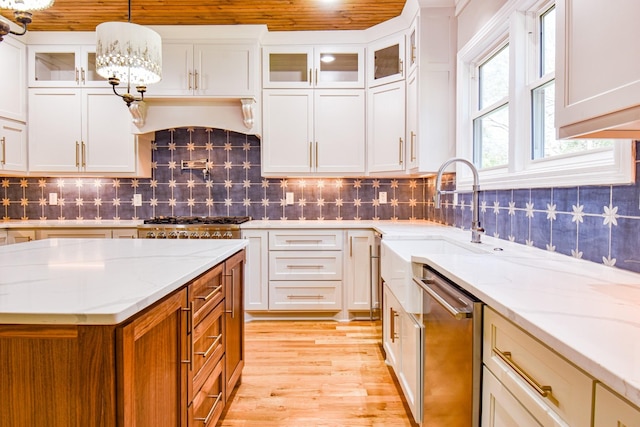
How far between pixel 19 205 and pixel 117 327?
154 inches

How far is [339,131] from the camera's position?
349 cm

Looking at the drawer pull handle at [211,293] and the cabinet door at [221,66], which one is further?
the cabinet door at [221,66]

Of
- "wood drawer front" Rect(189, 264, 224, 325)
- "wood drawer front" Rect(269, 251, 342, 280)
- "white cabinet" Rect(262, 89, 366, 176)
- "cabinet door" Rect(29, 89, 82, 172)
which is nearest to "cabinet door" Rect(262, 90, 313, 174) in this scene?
"white cabinet" Rect(262, 89, 366, 176)

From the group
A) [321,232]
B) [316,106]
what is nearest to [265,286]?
[321,232]

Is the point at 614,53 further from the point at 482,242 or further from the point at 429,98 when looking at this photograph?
the point at 429,98

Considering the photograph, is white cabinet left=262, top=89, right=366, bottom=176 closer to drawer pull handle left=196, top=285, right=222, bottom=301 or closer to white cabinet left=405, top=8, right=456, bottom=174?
white cabinet left=405, top=8, right=456, bottom=174

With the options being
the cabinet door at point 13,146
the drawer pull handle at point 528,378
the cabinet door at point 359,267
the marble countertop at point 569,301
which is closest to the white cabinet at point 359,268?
the cabinet door at point 359,267

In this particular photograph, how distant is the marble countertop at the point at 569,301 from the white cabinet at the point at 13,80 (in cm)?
375

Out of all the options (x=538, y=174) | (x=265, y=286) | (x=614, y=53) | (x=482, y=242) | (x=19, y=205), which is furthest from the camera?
(x=19, y=205)

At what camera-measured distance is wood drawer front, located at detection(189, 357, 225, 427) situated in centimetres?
142

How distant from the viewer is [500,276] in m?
1.20

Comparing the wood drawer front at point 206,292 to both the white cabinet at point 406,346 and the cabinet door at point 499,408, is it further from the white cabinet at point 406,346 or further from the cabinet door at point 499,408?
the cabinet door at point 499,408

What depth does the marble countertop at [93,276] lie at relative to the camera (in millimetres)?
864

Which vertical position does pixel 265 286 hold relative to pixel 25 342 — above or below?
below
